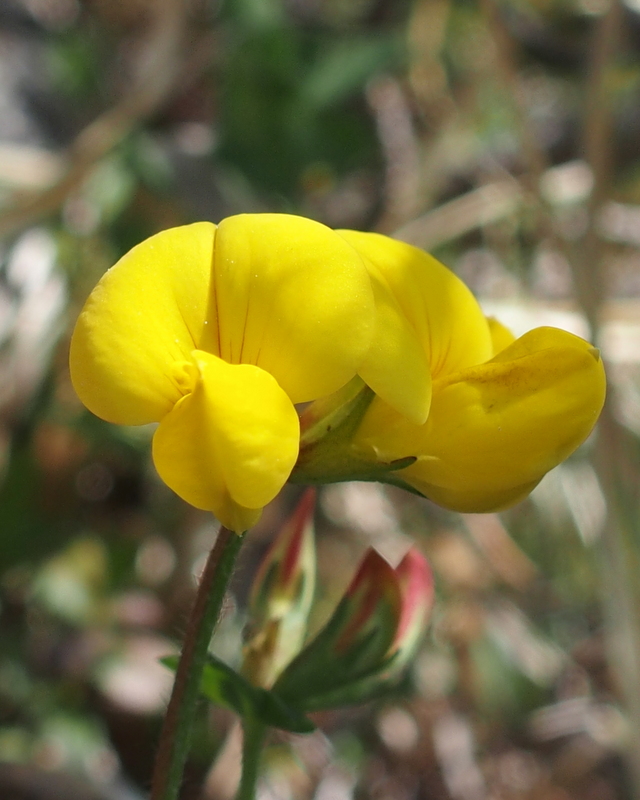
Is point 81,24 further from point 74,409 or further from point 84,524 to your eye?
point 84,524

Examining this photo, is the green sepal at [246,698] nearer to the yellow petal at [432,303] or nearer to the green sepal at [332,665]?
the green sepal at [332,665]

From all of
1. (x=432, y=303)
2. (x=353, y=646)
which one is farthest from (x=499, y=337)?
(x=353, y=646)

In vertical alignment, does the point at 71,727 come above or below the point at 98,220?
below

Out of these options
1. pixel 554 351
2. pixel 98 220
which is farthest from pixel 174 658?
pixel 98 220

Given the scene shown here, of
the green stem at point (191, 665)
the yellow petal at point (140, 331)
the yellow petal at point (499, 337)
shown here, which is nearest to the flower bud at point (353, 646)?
the green stem at point (191, 665)

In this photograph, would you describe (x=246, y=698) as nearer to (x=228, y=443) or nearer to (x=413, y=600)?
(x=413, y=600)

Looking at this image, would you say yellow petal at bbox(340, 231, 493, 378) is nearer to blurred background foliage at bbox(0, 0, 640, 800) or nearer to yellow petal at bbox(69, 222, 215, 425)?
yellow petal at bbox(69, 222, 215, 425)
